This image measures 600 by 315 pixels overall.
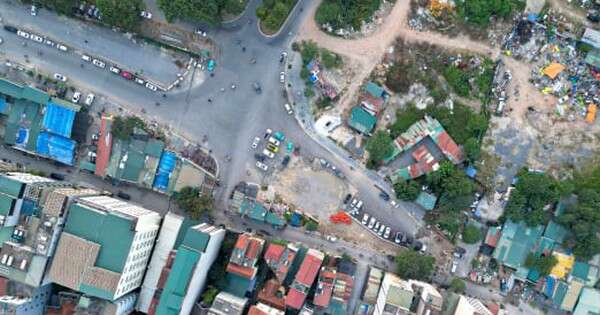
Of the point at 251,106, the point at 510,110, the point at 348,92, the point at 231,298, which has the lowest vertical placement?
the point at 231,298

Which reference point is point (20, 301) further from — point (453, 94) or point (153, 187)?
point (453, 94)

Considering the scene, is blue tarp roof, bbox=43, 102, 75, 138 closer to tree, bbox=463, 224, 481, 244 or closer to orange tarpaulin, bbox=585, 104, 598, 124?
tree, bbox=463, 224, 481, 244

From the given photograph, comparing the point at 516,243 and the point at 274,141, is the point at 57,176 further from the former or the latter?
the point at 516,243

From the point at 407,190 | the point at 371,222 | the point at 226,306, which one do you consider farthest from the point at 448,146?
the point at 226,306

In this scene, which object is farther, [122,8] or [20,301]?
[122,8]

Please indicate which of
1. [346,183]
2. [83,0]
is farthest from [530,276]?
[83,0]

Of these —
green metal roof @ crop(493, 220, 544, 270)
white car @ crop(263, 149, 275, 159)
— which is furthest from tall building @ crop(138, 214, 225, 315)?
green metal roof @ crop(493, 220, 544, 270)

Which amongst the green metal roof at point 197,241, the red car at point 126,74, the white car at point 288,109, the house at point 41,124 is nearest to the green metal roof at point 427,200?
the white car at point 288,109
